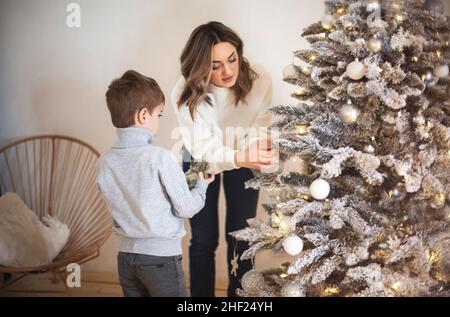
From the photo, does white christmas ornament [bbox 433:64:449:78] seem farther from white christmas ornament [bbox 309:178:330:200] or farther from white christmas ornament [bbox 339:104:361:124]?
white christmas ornament [bbox 309:178:330:200]

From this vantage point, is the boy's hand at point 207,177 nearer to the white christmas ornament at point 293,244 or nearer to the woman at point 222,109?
the woman at point 222,109

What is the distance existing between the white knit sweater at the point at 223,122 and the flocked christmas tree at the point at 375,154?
1.14 ft

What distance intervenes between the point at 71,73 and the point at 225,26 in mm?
627

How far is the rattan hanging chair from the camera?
1.93m

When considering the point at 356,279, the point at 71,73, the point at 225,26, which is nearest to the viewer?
the point at 356,279

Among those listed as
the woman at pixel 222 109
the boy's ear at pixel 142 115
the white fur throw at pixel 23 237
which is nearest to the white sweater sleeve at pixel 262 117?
the woman at pixel 222 109

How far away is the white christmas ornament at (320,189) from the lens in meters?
1.33

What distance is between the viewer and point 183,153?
1776mm

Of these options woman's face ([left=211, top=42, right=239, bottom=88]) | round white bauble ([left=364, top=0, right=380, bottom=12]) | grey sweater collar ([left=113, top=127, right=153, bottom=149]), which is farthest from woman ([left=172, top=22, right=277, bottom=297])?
round white bauble ([left=364, top=0, right=380, bottom=12])

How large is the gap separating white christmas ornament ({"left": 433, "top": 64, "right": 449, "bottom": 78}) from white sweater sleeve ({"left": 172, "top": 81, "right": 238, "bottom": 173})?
2.37 feet

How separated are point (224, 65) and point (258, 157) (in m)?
0.35
